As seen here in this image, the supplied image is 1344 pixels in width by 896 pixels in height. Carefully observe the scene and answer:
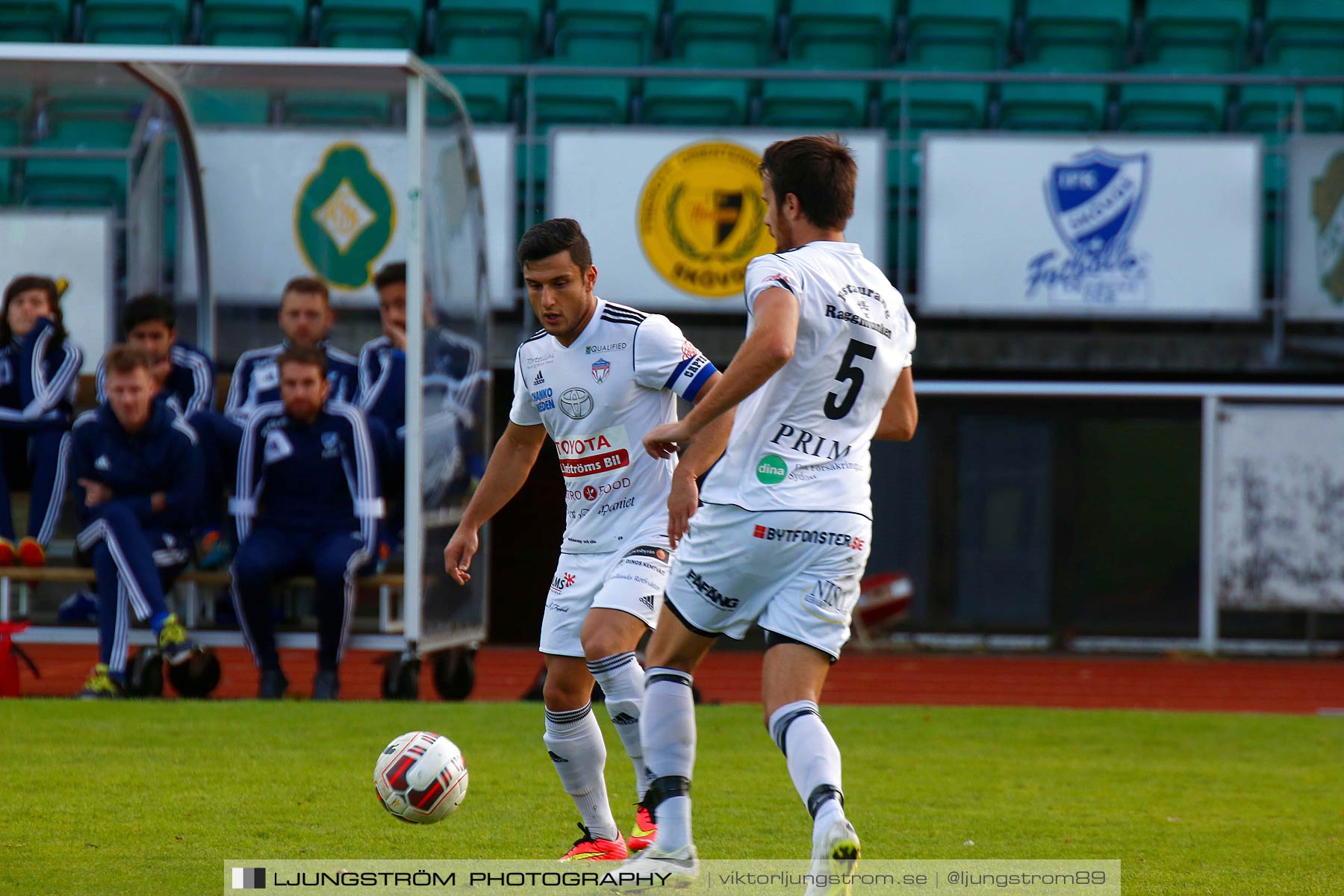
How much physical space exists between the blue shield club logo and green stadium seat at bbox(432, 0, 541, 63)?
16.4 ft

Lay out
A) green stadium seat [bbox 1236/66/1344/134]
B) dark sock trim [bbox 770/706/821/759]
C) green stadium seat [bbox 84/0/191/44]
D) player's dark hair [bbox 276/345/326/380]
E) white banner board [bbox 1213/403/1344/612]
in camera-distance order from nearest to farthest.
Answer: dark sock trim [bbox 770/706/821/759] → player's dark hair [bbox 276/345/326/380] → white banner board [bbox 1213/403/1344/612] → green stadium seat [bbox 1236/66/1344/134] → green stadium seat [bbox 84/0/191/44]

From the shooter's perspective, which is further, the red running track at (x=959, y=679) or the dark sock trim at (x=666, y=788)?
the red running track at (x=959, y=679)

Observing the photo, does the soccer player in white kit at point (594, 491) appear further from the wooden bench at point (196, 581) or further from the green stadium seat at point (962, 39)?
the green stadium seat at point (962, 39)

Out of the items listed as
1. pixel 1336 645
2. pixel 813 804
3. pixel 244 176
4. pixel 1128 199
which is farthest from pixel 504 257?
pixel 813 804

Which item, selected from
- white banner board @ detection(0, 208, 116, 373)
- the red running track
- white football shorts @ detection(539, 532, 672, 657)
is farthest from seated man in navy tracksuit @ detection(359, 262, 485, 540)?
white football shorts @ detection(539, 532, 672, 657)

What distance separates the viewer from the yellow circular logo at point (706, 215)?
1087 centimetres

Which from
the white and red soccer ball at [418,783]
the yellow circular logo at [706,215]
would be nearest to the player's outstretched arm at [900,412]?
the white and red soccer ball at [418,783]

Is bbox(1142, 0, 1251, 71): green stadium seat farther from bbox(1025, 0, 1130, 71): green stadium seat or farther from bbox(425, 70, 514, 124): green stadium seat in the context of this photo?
bbox(425, 70, 514, 124): green stadium seat

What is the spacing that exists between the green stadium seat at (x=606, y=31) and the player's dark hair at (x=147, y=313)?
5520 millimetres

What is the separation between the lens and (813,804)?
11.5 ft

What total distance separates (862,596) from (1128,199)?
341 cm

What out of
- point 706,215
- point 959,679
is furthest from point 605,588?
point 706,215

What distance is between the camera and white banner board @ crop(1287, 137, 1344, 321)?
433 inches

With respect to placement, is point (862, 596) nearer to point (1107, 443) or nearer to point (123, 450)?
point (1107, 443)
